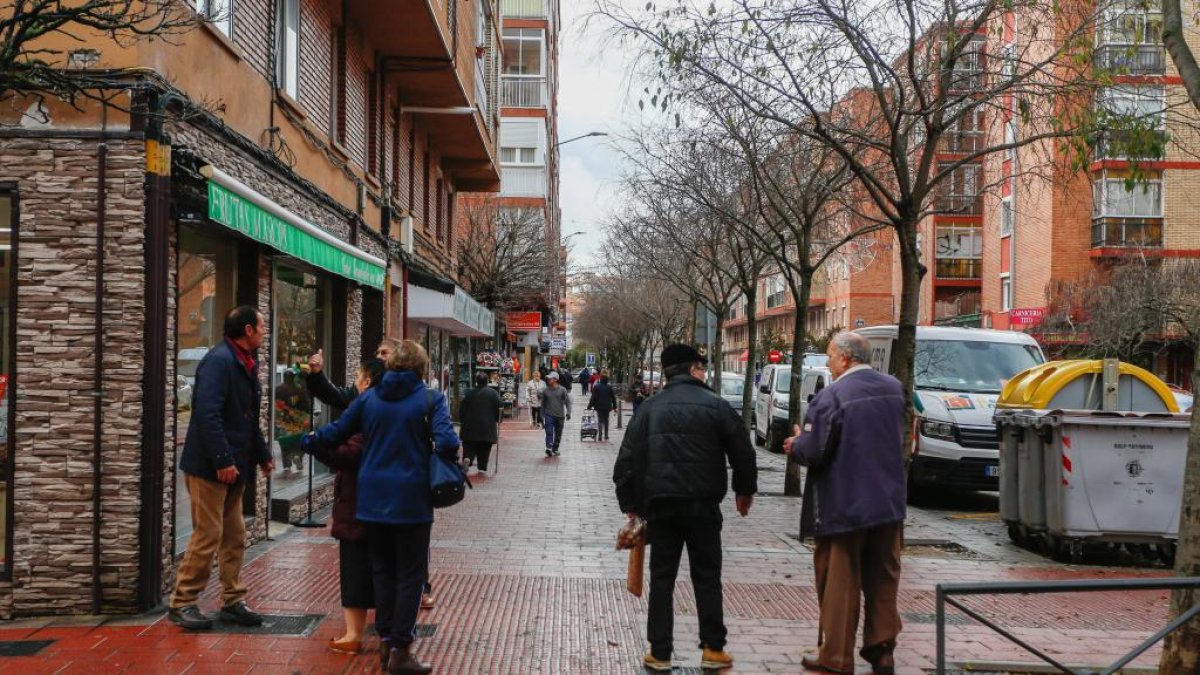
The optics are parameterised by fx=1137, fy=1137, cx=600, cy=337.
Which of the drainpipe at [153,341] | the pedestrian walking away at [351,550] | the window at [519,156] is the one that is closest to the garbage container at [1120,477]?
the pedestrian walking away at [351,550]

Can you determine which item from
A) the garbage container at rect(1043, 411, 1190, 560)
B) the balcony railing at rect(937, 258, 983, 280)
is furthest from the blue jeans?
the balcony railing at rect(937, 258, 983, 280)

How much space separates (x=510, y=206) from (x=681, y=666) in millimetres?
38806

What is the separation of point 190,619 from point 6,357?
2084 mm

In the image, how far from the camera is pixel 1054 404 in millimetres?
11422

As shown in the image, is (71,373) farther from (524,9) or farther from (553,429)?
(524,9)

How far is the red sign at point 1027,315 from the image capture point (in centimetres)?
3562

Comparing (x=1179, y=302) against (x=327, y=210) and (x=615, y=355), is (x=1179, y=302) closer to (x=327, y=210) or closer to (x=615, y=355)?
(x=327, y=210)

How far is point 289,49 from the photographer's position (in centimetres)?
1173

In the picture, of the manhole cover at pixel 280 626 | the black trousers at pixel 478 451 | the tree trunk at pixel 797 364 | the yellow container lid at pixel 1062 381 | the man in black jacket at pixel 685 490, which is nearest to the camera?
A: the man in black jacket at pixel 685 490

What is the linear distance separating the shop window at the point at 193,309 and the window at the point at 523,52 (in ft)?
129

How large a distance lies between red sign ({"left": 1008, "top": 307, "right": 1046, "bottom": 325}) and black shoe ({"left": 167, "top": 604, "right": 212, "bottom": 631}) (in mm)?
32400

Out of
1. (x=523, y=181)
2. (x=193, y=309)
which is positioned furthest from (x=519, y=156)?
(x=193, y=309)

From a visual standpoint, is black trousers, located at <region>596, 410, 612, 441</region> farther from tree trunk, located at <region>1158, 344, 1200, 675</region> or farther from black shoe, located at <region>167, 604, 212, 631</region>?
tree trunk, located at <region>1158, 344, 1200, 675</region>

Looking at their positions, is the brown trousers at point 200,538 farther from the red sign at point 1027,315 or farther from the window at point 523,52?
the window at point 523,52
